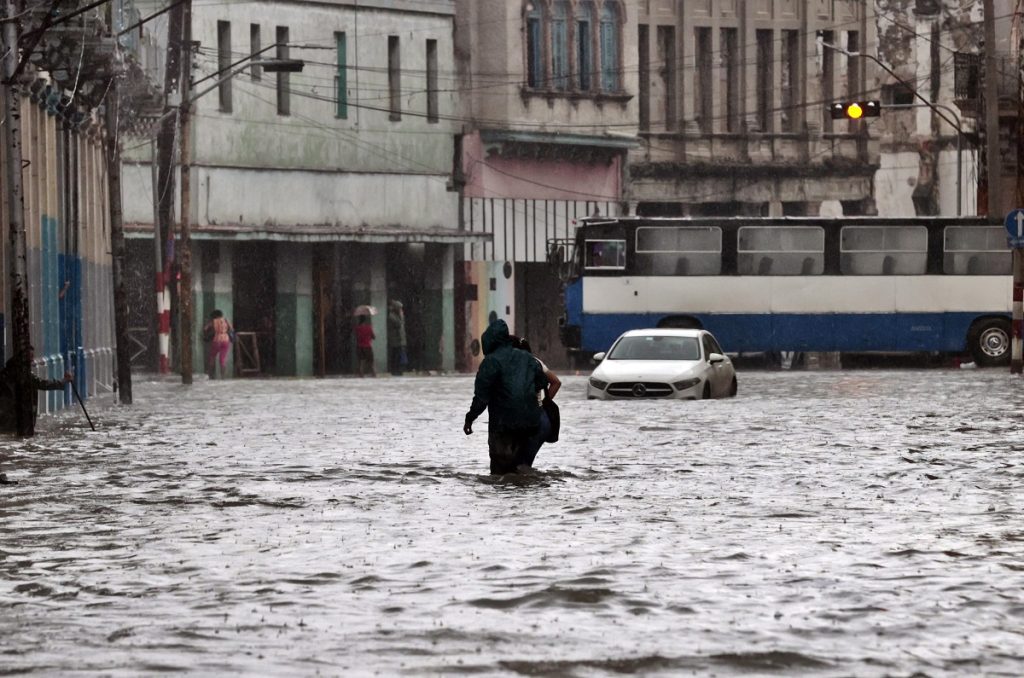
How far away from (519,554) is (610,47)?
178ft

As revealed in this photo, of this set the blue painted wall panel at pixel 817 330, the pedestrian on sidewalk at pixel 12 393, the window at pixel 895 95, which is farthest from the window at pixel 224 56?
the pedestrian on sidewalk at pixel 12 393

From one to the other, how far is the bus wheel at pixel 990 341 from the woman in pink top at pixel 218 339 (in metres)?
16.8

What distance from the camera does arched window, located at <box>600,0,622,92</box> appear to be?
66.4 m

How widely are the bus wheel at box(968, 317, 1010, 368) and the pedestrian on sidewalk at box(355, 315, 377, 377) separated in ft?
46.7

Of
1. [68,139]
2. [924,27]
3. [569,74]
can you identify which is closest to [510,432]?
[68,139]

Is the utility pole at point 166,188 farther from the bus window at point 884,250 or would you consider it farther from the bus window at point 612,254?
the bus window at point 884,250

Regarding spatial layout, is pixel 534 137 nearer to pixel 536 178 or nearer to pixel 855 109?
pixel 536 178

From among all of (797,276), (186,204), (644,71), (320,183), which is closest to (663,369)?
(186,204)

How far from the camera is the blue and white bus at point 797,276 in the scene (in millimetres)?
54531

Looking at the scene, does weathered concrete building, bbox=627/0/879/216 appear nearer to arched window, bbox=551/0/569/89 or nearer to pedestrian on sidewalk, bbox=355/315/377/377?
arched window, bbox=551/0/569/89

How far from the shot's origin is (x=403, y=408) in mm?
35062

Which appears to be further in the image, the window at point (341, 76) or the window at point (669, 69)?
the window at point (669, 69)

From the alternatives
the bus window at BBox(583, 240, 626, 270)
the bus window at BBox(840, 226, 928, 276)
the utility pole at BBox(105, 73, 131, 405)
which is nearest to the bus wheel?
the bus window at BBox(840, 226, 928, 276)

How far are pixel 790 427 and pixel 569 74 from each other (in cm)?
3848
